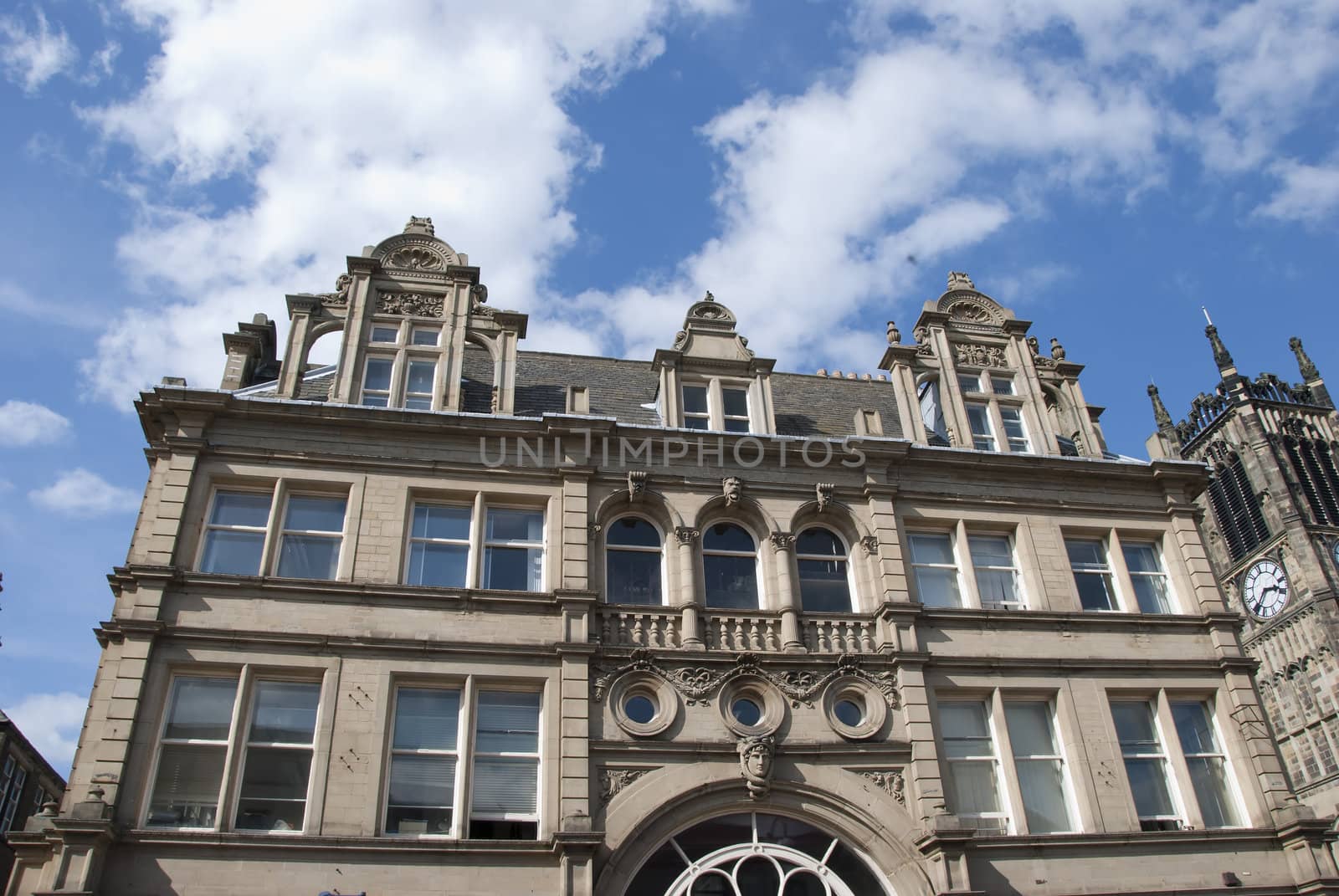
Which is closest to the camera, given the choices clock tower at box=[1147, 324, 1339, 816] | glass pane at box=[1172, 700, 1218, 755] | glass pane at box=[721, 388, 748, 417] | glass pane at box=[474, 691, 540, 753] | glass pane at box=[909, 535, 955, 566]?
glass pane at box=[474, 691, 540, 753]

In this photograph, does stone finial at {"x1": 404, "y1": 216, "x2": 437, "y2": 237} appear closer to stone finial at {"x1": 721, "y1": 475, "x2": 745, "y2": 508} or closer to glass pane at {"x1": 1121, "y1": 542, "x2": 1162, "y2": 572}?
stone finial at {"x1": 721, "y1": 475, "x2": 745, "y2": 508}

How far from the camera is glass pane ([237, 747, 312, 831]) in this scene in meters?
16.2

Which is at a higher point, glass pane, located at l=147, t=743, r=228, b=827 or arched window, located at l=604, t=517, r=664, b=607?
arched window, located at l=604, t=517, r=664, b=607

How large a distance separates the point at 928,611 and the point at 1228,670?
621 centimetres

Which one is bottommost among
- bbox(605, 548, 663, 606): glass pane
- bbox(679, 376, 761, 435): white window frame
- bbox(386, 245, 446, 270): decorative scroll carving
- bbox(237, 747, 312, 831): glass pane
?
bbox(237, 747, 312, 831): glass pane

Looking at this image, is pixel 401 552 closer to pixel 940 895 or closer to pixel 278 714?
pixel 278 714

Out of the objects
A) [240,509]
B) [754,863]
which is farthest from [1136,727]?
[240,509]

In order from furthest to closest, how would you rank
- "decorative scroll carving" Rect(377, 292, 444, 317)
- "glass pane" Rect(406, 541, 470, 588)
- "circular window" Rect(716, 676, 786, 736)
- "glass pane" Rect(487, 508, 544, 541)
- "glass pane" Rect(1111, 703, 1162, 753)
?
1. "decorative scroll carving" Rect(377, 292, 444, 317)
2. "glass pane" Rect(487, 508, 544, 541)
3. "glass pane" Rect(1111, 703, 1162, 753)
4. "glass pane" Rect(406, 541, 470, 588)
5. "circular window" Rect(716, 676, 786, 736)

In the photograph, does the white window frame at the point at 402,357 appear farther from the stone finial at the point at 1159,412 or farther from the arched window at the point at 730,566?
the stone finial at the point at 1159,412

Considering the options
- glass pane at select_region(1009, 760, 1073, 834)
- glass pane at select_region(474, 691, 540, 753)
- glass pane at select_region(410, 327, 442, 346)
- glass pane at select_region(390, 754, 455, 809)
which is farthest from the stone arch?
glass pane at select_region(410, 327, 442, 346)

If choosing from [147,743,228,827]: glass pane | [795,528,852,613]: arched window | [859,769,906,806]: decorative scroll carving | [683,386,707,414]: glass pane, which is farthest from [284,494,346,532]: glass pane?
[859,769,906,806]: decorative scroll carving

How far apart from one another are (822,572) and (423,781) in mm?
8409

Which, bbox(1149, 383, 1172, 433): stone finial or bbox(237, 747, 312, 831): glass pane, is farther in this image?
bbox(1149, 383, 1172, 433): stone finial

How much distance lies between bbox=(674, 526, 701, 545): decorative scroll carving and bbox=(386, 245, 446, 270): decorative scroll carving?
8165mm
